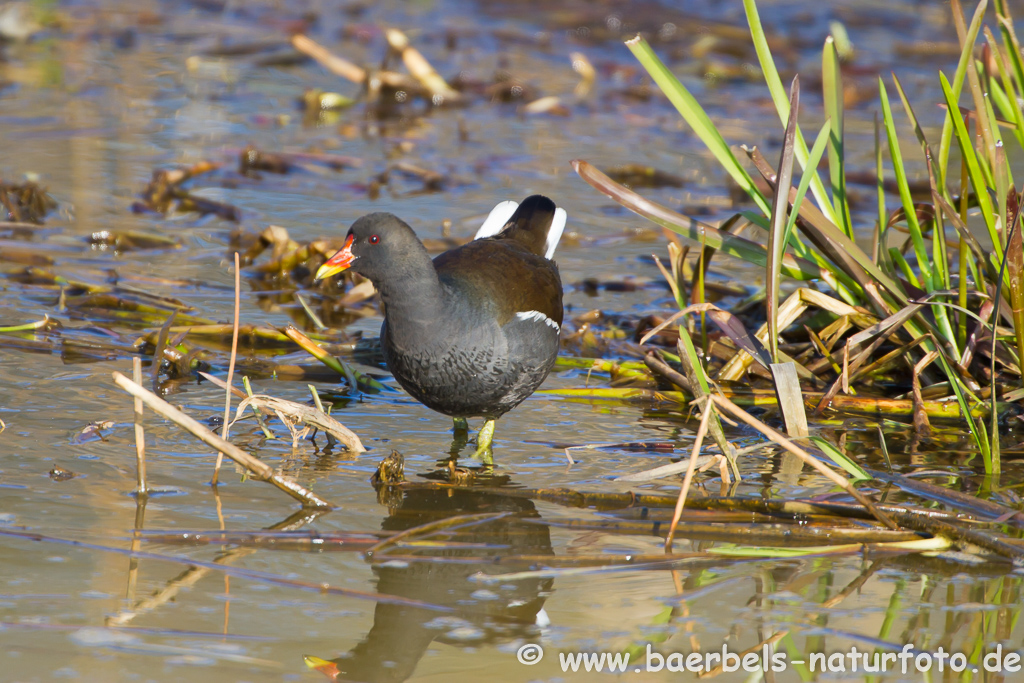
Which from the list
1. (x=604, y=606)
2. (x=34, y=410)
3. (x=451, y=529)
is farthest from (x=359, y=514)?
(x=34, y=410)

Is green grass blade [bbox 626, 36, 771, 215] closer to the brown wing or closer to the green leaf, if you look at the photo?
the green leaf

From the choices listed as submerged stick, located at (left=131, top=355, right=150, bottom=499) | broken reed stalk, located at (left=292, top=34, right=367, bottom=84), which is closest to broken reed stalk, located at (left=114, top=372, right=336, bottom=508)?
submerged stick, located at (left=131, top=355, right=150, bottom=499)

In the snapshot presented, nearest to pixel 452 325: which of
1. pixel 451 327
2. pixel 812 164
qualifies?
pixel 451 327

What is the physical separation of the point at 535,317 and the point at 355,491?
90 cm

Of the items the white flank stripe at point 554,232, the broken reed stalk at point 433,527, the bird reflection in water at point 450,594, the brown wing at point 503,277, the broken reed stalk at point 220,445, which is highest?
the white flank stripe at point 554,232

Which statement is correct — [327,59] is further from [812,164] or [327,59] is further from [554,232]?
[812,164]

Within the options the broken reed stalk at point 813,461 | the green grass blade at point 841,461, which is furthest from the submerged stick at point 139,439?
the green grass blade at point 841,461

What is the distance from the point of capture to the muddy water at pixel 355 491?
2449mm

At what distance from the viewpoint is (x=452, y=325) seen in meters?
3.46

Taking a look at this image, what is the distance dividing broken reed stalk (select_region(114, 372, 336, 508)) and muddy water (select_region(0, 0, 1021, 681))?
0.08 m

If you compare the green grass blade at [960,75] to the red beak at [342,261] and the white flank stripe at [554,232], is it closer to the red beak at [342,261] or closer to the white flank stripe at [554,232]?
the white flank stripe at [554,232]

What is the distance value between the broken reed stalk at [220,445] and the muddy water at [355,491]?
0.08 meters

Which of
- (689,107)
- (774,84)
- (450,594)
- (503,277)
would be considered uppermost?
(774,84)

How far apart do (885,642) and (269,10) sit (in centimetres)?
1073
